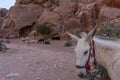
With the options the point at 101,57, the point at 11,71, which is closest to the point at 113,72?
the point at 101,57

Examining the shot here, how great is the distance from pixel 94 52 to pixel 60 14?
54.5ft

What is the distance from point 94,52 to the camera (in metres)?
4.84

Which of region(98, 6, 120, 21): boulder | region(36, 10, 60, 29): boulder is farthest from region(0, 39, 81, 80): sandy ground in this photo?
region(36, 10, 60, 29): boulder

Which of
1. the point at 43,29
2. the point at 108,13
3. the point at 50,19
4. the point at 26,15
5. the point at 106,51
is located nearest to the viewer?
the point at 106,51

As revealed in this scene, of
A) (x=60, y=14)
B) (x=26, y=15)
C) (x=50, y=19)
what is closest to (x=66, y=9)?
(x=60, y=14)

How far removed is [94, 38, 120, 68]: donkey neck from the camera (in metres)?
4.64

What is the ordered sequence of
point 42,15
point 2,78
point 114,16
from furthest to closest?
point 42,15 → point 114,16 → point 2,78

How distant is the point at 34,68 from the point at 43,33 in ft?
36.5

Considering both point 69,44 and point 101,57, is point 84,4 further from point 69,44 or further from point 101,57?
point 101,57

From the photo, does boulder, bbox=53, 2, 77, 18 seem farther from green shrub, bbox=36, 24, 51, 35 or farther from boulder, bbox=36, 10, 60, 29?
green shrub, bbox=36, 24, 51, 35

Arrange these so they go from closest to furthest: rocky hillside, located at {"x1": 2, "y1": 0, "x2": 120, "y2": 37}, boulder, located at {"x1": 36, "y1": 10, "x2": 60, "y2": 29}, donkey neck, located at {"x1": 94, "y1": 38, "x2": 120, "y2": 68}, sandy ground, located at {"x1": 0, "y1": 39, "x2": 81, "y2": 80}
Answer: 1. donkey neck, located at {"x1": 94, "y1": 38, "x2": 120, "y2": 68}
2. sandy ground, located at {"x1": 0, "y1": 39, "x2": 81, "y2": 80}
3. rocky hillside, located at {"x1": 2, "y1": 0, "x2": 120, "y2": 37}
4. boulder, located at {"x1": 36, "y1": 10, "x2": 60, "y2": 29}

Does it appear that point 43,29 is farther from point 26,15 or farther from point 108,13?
point 108,13

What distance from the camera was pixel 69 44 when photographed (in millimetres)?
17016

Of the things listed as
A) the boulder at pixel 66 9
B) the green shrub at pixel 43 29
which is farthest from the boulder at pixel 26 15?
the green shrub at pixel 43 29
